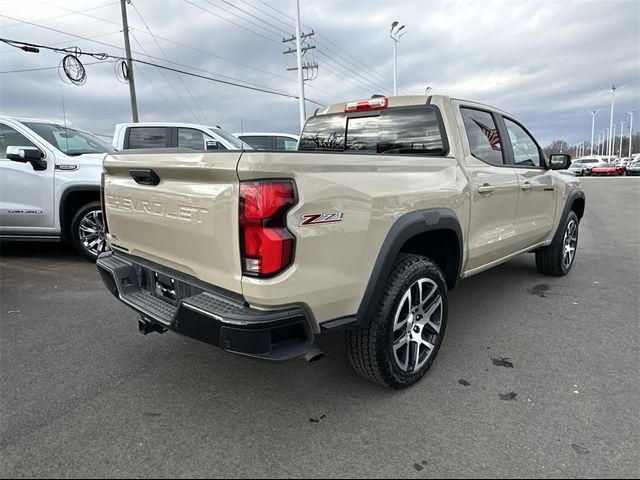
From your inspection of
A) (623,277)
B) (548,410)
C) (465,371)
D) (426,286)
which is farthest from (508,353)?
(623,277)

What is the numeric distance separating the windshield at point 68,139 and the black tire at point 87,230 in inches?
30.2

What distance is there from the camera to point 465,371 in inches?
117

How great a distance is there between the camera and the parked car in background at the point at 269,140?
1173 cm

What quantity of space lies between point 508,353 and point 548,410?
→ 29.4 inches

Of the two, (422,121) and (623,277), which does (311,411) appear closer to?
(422,121)

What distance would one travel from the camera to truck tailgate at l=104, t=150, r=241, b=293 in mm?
2057

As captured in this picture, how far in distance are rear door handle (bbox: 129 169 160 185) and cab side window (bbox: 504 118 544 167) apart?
3.22 metres

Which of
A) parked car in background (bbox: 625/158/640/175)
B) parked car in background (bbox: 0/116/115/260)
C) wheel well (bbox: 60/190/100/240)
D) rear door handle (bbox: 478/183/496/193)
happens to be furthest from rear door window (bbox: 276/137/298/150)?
parked car in background (bbox: 625/158/640/175)

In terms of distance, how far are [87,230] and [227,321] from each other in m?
4.41

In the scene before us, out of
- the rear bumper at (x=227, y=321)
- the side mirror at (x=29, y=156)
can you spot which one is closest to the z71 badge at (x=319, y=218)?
the rear bumper at (x=227, y=321)

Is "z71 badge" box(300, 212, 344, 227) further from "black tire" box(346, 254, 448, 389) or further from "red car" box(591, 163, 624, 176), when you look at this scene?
"red car" box(591, 163, 624, 176)

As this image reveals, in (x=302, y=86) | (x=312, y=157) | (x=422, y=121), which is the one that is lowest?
(x=312, y=157)

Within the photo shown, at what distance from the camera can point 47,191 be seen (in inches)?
215

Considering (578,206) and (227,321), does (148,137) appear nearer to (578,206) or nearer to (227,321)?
(578,206)
